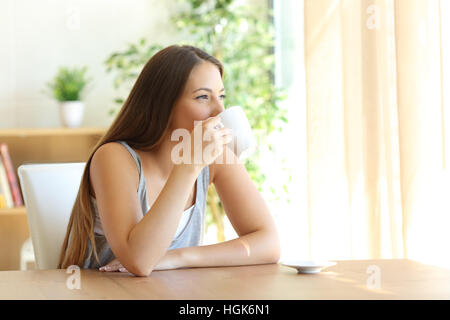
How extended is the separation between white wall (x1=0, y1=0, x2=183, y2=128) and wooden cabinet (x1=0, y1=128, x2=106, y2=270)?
0.42 ft

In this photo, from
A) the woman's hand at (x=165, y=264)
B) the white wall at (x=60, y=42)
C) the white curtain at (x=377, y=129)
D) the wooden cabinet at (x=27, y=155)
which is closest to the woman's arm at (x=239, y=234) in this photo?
the woman's hand at (x=165, y=264)

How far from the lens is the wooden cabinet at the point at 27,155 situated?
328 cm

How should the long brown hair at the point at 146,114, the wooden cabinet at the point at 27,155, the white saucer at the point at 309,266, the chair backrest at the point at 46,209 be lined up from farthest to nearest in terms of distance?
1. the wooden cabinet at the point at 27,155
2. the chair backrest at the point at 46,209
3. the long brown hair at the point at 146,114
4. the white saucer at the point at 309,266

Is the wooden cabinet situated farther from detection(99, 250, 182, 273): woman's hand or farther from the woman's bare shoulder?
detection(99, 250, 182, 273): woman's hand

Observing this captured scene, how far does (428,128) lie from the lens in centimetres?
158

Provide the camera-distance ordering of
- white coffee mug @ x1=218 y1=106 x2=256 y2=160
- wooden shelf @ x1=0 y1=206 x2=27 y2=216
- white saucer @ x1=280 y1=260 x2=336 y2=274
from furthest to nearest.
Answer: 1. wooden shelf @ x1=0 y1=206 x2=27 y2=216
2. white coffee mug @ x1=218 y1=106 x2=256 y2=160
3. white saucer @ x1=280 y1=260 x2=336 y2=274

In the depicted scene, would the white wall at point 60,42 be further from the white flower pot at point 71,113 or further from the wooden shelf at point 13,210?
the wooden shelf at point 13,210

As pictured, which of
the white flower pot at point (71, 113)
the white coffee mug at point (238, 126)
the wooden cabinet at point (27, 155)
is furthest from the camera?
the wooden cabinet at point (27, 155)

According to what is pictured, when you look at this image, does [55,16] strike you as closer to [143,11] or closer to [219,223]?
[143,11]

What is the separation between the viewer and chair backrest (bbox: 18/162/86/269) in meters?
1.63

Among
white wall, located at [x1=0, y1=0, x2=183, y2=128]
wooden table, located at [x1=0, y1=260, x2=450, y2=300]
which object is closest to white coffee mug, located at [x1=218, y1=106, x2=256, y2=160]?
wooden table, located at [x1=0, y1=260, x2=450, y2=300]

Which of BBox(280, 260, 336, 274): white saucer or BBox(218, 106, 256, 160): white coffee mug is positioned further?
BBox(218, 106, 256, 160): white coffee mug

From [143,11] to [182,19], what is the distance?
240mm
